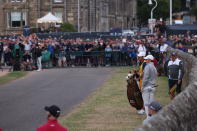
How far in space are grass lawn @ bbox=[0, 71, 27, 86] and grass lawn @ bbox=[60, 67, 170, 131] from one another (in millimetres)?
5956

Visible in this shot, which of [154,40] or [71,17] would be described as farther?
[71,17]

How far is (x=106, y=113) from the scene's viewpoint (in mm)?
20812

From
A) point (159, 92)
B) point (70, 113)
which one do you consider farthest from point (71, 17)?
point (70, 113)

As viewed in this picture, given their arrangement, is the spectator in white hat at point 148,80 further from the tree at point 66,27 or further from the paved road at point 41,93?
the tree at point 66,27

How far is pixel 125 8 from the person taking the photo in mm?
90188

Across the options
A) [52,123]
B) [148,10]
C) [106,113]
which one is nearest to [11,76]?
[106,113]

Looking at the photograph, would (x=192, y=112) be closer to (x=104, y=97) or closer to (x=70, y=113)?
(x=70, y=113)

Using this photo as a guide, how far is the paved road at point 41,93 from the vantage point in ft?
63.6

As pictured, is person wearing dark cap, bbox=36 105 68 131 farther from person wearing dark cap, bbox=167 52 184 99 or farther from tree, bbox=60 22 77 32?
tree, bbox=60 22 77 32

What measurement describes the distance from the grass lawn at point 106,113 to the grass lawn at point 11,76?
19.5ft

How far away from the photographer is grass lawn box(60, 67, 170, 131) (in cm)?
1814

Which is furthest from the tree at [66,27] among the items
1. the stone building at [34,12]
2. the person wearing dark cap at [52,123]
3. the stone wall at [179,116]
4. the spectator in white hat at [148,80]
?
the person wearing dark cap at [52,123]

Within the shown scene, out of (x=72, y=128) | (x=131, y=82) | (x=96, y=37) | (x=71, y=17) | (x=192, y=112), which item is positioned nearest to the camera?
(x=192, y=112)

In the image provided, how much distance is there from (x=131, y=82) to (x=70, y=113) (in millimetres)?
2167
